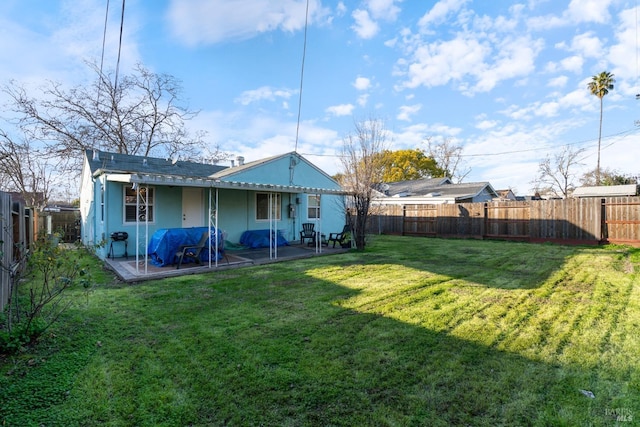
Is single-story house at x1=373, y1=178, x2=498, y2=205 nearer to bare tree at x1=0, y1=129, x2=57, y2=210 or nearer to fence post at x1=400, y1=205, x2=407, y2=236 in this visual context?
fence post at x1=400, y1=205, x2=407, y2=236

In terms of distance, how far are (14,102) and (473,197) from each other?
1084 inches

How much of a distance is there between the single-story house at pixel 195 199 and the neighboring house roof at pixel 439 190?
323 inches

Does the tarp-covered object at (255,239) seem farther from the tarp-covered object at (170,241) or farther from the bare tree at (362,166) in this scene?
the bare tree at (362,166)

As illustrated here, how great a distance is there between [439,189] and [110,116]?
2299cm

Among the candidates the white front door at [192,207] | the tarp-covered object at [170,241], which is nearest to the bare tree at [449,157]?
the white front door at [192,207]

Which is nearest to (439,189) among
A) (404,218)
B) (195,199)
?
(404,218)

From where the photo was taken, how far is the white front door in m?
10.3

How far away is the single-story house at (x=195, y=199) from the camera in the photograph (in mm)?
8594

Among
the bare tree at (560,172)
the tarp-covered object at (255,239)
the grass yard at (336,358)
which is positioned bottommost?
the grass yard at (336,358)

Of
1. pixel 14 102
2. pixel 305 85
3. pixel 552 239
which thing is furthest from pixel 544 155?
pixel 14 102

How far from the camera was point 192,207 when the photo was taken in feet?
34.5

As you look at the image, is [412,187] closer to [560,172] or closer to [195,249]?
[560,172]

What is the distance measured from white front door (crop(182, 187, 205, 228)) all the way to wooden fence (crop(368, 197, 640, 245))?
6307 mm

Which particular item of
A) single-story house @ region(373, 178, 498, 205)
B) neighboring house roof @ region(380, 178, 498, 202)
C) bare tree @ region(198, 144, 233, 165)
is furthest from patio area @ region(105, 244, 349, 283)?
bare tree @ region(198, 144, 233, 165)
